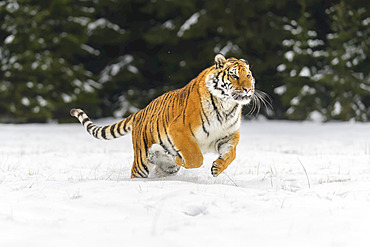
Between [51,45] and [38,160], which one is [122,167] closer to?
[38,160]

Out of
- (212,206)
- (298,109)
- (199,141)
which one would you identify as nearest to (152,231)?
(212,206)

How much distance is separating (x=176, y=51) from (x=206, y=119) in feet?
47.3

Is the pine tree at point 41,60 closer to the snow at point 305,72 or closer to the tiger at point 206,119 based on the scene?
the snow at point 305,72

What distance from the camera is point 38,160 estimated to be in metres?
6.95

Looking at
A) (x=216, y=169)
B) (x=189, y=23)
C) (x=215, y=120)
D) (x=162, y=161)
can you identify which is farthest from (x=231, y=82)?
(x=189, y=23)

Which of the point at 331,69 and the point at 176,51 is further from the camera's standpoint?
the point at 176,51

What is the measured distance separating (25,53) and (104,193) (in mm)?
14951

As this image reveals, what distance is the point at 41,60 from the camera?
57.8 ft

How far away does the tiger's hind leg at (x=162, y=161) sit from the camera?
5.08m

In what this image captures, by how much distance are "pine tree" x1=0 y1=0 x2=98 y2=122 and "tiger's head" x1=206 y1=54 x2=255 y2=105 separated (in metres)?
13.5

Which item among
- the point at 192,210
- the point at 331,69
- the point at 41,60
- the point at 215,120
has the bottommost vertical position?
the point at 41,60

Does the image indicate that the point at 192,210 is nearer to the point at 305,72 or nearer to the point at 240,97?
the point at 240,97

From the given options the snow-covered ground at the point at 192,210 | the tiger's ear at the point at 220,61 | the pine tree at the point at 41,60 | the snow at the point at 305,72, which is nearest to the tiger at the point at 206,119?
the tiger's ear at the point at 220,61

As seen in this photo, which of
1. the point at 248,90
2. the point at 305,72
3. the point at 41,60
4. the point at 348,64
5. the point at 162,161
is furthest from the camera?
the point at 41,60
